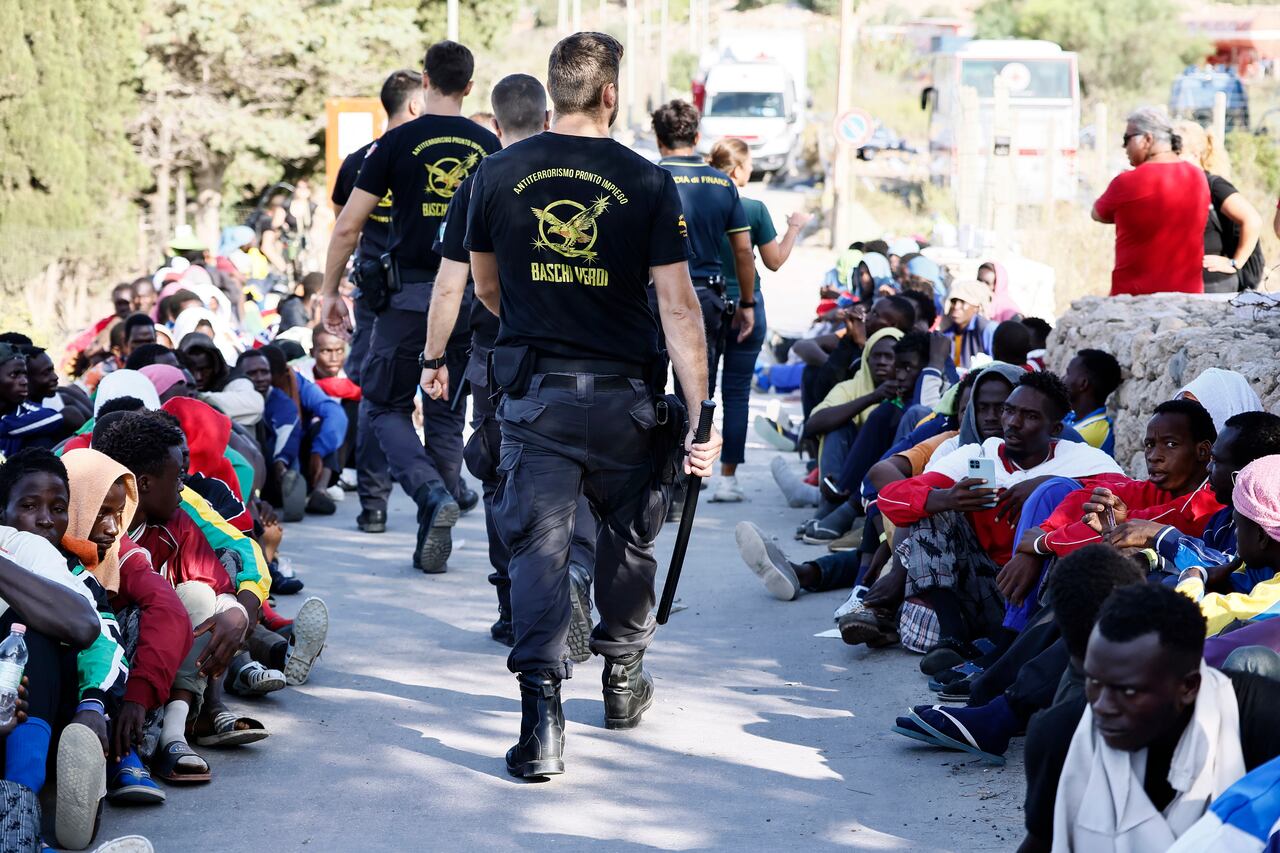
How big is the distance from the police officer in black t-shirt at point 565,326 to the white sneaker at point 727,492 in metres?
4.80

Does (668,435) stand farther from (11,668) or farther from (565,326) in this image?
(11,668)

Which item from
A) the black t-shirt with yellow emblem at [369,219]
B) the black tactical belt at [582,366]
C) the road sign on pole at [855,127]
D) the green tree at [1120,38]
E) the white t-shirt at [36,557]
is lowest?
the white t-shirt at [36,557]

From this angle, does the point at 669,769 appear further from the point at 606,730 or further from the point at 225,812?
the point at 225,812

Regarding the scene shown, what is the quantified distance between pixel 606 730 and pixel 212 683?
4.25 ft

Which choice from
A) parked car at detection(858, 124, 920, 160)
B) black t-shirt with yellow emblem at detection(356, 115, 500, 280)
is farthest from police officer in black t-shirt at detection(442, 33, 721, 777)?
parked car at detection(858, 124, 920, 160)

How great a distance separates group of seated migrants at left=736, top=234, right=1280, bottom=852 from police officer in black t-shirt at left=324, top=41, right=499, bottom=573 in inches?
A: 64.1

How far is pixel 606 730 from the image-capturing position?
5418 mm

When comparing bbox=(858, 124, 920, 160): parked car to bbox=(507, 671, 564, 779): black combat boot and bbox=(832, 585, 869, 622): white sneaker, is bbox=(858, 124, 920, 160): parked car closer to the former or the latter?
bbox=(832, 585, 869, 622): white sneaker

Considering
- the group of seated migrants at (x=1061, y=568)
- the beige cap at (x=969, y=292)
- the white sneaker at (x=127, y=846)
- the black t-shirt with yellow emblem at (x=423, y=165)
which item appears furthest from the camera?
the beige cap at (x=969, y=292)

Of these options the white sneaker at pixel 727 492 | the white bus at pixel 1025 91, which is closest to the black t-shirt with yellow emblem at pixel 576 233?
the white sneaker at pixel 727 492

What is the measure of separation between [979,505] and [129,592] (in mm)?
2898

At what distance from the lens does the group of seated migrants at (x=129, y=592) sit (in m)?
4.20

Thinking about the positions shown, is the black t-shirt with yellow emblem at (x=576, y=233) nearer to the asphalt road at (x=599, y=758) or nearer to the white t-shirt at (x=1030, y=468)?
the asphalt road at (x=599, y=758)

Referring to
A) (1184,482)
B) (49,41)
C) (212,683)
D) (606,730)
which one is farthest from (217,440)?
(49,41)
